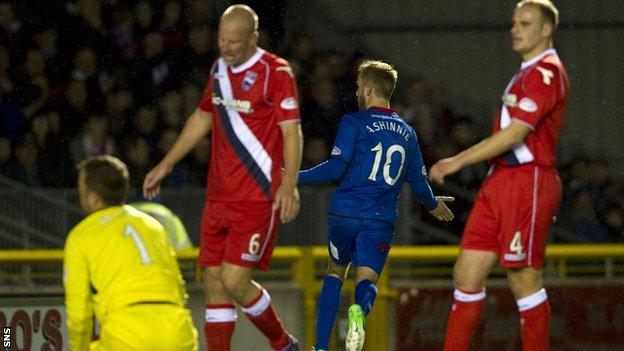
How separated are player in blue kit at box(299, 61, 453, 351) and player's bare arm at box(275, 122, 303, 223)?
2.57 ft

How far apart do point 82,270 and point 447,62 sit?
989cm

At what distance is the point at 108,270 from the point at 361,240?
2.45 metres

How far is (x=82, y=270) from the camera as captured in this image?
20.6 ft

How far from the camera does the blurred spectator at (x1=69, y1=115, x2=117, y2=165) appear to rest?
12609 millimetres

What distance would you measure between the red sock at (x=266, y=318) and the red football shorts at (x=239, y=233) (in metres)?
0.17

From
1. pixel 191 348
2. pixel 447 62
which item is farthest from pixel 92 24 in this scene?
pixel 191 348

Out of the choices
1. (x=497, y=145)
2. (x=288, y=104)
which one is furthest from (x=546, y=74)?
(x=288, y=104)

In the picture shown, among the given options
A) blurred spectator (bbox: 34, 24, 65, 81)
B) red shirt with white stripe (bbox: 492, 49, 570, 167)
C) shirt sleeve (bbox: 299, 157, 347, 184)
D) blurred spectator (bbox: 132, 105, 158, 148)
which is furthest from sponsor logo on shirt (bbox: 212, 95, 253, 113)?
blurred spectator (bbox: 34, 24, 65, 81)

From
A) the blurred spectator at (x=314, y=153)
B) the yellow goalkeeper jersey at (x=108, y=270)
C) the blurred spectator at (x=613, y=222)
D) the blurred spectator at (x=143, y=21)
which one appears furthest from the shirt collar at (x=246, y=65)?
the blurred spectator at (x=613, y=222)

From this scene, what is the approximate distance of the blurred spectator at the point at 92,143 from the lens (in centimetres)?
1261

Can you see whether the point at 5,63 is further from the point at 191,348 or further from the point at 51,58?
the point at 191,348

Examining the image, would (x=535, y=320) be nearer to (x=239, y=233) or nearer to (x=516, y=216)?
(x=516, y=216)

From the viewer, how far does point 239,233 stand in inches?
305

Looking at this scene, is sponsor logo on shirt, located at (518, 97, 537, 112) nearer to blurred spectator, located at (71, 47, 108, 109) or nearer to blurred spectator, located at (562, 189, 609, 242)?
blurred spectator, located at (71, 47, 108, 109)
